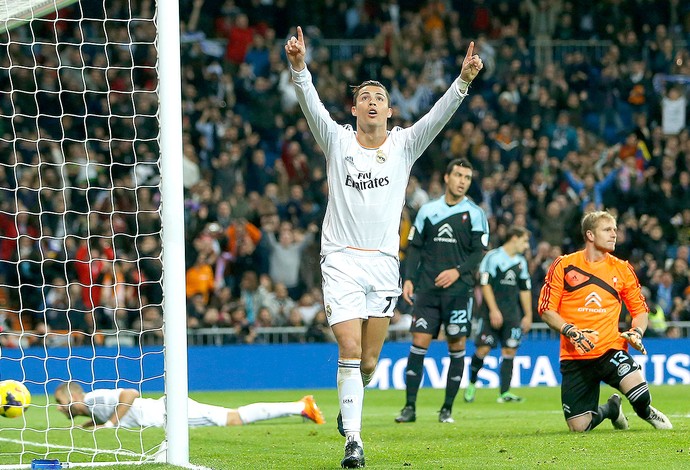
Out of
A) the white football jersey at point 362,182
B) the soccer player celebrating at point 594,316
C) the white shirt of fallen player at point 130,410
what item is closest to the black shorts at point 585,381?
the soccer player celebrating at point 594,316

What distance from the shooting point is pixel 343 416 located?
23.5 ft

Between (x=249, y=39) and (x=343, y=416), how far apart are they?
1604 cm

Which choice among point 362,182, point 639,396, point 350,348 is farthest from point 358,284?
point 639,396

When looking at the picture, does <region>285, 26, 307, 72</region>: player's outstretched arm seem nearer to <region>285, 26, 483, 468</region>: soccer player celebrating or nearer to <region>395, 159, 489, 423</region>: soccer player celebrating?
<region>285, 26, 483, 468</region>: soccer player celebrating

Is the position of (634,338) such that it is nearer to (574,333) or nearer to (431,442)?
(574,333)

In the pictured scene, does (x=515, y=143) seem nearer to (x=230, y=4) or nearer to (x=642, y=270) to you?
(x=642, y=270)

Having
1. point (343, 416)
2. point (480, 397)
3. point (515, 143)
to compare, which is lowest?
point (480, 397)

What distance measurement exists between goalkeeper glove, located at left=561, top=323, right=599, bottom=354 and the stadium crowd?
8.57m

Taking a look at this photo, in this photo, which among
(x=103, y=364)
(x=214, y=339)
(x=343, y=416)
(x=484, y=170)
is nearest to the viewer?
(x=343, y=416)

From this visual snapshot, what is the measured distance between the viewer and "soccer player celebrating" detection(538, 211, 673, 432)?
902 centimetres

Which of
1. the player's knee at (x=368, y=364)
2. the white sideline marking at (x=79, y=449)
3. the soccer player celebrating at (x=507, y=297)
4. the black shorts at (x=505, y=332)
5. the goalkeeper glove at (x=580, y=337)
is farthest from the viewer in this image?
the soccer player celebrating at (x=507, y=297)

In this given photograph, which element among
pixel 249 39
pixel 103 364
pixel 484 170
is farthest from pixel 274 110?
pixel 103 364

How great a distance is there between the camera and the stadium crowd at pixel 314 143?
699 inches

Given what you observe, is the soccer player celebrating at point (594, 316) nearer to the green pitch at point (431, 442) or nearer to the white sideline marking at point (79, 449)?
the green pitch at point (431, 442)
